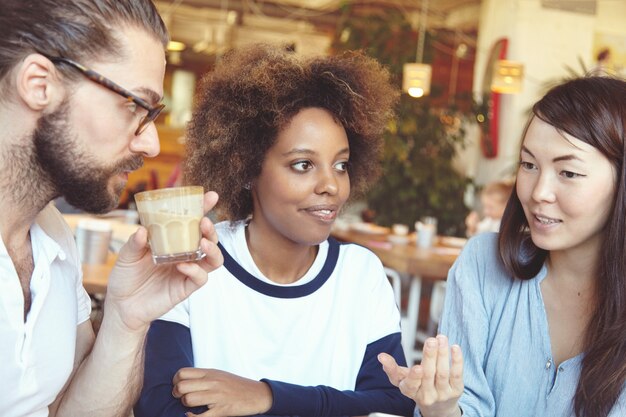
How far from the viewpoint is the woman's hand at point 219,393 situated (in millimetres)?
1561

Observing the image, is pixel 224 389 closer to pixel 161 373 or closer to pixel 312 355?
pixel 161 373

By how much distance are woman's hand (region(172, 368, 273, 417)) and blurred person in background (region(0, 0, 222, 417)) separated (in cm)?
11

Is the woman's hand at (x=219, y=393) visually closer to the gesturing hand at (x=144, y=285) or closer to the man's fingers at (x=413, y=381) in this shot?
A: the gesturing hand at (x=144, y=285)

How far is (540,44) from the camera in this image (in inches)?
289

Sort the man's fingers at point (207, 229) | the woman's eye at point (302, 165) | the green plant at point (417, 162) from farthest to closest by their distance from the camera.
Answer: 1. the green plant at point (417, 162)
2. the woman's eye at point (302, 165)
3. the man's fingers at point (207, 229)

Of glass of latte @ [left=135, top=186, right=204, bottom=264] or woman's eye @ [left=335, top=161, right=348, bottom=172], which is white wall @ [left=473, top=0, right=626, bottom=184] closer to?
woman's eye @ [left=335, top=161, right=348, bottom=172]

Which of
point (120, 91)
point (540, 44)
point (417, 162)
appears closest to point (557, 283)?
point (120, 91)

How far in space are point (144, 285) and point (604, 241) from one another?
105cm

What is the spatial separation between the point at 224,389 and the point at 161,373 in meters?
0.19

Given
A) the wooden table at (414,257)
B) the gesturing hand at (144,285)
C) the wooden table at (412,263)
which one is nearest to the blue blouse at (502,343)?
the gesturing hand at (144,285)

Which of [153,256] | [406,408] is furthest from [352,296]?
[153,256]

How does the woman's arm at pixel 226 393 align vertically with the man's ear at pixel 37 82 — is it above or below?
below

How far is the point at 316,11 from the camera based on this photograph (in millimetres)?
9734

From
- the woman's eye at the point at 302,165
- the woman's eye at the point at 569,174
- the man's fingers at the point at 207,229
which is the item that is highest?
the woman's eye at the point at 569,174
